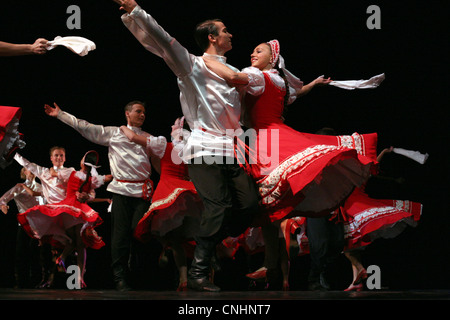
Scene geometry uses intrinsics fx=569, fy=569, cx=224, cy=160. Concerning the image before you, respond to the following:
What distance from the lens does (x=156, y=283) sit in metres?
5.44

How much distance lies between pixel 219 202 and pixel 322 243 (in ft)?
4.51

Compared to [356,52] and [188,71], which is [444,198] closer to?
[356,52]

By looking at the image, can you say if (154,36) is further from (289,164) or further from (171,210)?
(171,210)

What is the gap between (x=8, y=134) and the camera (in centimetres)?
252

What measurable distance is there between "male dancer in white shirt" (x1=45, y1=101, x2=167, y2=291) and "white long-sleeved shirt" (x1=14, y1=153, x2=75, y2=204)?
3.79ft

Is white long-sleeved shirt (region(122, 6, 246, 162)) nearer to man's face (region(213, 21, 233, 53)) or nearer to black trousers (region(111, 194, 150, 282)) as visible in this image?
man's face (region(213, 21, 233, 53))

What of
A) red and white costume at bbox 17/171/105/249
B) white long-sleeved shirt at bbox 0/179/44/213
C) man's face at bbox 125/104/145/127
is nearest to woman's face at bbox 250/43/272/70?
man's face at bbox 125/104/145/127

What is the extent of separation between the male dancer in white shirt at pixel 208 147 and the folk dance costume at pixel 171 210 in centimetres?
78

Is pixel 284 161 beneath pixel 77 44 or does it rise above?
beneath

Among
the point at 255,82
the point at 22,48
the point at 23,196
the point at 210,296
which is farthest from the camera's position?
the point at 23,196

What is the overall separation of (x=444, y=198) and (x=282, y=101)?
2.46 metres

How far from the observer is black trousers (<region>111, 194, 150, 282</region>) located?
12.6 ft

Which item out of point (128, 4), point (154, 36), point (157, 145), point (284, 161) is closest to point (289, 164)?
point (284, 161)
